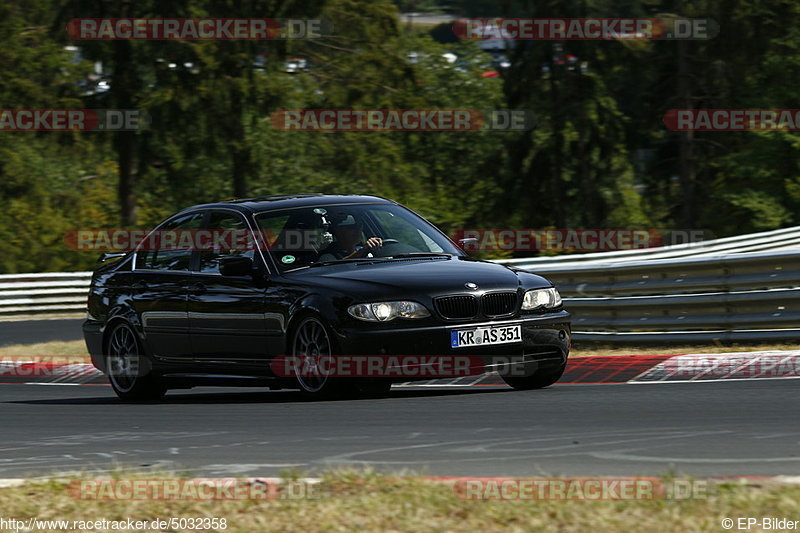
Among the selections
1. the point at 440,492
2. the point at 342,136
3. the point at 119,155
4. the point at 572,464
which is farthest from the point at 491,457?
the point at 342,136

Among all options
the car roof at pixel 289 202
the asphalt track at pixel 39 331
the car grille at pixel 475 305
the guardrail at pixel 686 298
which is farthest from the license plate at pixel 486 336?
the asphalt track at pixel 39 331

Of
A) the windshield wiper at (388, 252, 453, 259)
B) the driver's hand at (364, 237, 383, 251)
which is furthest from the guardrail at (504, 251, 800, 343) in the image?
the driver's hand at (364, 237, 383, 251)

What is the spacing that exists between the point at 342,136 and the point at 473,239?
99.8ft

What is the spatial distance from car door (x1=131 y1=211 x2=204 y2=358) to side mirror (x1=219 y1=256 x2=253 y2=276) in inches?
29.7

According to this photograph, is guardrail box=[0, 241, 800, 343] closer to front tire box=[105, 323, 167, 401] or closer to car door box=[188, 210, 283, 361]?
car door box=[188, 210, 283, 361]

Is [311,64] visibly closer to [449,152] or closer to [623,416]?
[449,152]

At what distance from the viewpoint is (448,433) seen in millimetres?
7594

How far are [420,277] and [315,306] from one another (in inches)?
30.0

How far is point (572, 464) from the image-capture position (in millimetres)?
6309

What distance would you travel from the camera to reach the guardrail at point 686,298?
12.0 meters

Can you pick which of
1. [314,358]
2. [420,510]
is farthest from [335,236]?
[420,510]

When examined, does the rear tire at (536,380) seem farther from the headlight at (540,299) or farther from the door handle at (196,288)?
the door handle at (196,288)

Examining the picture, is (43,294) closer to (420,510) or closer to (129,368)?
(129,368)

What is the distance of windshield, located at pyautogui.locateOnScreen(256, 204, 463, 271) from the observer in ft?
32.8
